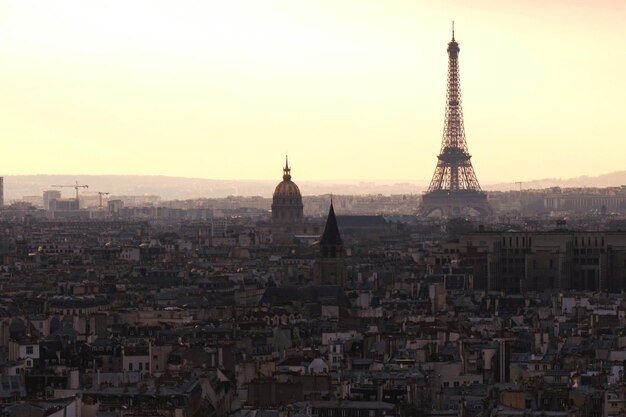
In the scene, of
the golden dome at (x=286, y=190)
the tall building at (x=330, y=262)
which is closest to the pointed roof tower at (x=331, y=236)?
the tall building at (x=330, y=262)

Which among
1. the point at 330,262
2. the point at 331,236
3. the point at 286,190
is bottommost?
the point at 330,262

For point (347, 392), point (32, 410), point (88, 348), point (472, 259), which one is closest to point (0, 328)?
point (88, 348)

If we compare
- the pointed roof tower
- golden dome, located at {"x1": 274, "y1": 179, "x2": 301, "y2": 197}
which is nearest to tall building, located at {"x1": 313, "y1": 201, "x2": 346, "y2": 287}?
the pointed roof tower

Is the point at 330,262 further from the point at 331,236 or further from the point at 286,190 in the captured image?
the point at 286,190

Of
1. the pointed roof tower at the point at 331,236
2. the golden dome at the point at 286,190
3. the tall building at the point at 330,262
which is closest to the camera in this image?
the tall building at the point at 330,262

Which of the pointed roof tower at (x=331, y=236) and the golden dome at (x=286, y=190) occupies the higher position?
the golden dome at (x=286, y=190)

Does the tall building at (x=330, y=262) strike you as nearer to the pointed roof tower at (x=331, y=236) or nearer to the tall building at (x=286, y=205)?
the pointed roof tower at (x=331, y=236)

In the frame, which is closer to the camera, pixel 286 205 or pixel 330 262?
pixel 330 262

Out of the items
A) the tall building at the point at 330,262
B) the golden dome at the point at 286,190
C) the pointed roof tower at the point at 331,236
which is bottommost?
the tall building at the point at 330,262

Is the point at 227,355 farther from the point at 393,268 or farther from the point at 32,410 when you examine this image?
the point at 393,268

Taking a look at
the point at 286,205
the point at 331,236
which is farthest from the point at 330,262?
the point at 286,205

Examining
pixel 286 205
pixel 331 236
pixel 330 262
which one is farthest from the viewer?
pixel 286 205
